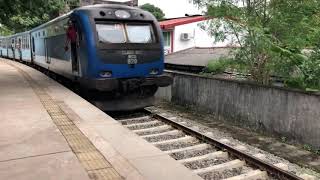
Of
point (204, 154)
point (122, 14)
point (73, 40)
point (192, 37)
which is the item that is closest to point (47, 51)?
point (73, 40)

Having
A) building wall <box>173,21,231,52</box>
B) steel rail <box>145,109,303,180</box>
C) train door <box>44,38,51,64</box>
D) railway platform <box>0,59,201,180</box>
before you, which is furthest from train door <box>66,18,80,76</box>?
building wall <box>173,21,231,52</box>

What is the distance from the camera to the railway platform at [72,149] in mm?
4875

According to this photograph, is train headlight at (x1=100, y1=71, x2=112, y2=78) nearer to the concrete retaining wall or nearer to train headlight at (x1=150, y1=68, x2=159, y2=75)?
train headlight at (x1=150, y1=68, x2=159, y2=75)

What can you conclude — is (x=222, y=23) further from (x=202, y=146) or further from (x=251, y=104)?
(x=202, y=146)

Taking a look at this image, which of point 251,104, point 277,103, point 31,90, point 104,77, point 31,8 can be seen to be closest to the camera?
point 277,103

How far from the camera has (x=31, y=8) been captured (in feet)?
49.3

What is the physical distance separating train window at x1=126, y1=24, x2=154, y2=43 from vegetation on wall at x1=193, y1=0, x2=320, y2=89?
5.26ft

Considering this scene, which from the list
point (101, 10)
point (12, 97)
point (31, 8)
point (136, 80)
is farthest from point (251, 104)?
point (31, 8)

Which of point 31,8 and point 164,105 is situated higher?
point 31,8

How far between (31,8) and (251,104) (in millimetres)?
9373

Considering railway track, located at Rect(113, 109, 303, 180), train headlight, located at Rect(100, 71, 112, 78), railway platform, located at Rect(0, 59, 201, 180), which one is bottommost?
railway track, located at Rect(113, 109, 303, 180)

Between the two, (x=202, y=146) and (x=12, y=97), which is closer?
(x=202, y=146)

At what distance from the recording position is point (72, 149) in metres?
5.83

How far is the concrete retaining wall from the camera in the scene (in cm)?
818
